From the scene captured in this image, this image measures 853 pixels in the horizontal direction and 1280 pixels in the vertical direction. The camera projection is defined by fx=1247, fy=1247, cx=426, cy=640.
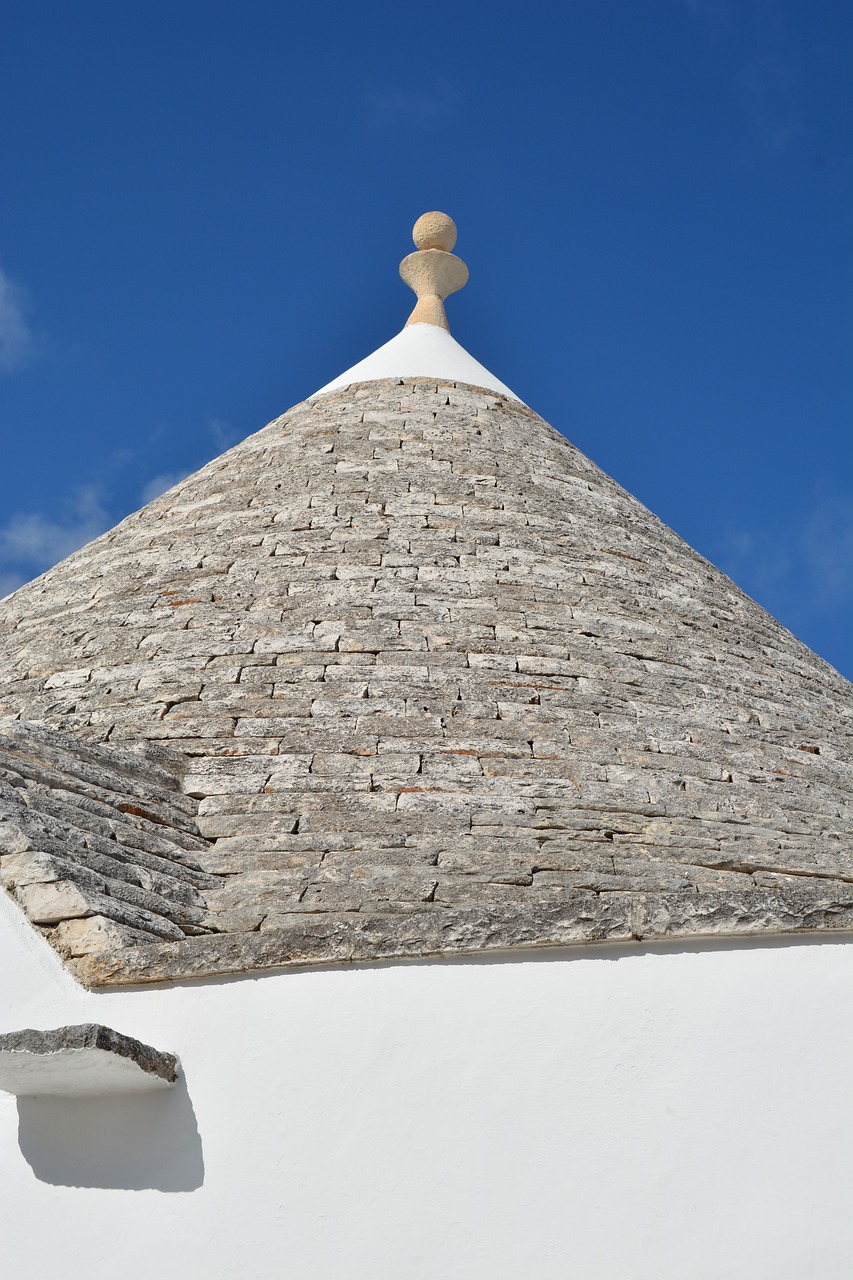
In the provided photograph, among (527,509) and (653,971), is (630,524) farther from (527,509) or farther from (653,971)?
(653,971)

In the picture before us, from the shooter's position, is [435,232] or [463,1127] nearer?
[463,1127]

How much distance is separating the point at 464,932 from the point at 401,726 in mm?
1337

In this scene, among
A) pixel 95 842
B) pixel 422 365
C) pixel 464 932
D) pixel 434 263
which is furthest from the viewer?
pixel 434 263

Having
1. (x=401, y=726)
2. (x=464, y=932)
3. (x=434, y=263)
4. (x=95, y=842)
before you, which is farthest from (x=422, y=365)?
(x=464, y=932)

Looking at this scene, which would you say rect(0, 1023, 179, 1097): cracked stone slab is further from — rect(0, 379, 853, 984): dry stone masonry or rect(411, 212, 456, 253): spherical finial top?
rect(411, 212, 456, 253): spherical finial top

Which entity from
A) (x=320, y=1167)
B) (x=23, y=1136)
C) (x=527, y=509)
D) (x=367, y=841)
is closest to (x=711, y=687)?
(x=527, y=509)

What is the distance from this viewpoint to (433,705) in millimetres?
4879

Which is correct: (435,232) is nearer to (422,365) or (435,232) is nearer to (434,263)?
(434,263)

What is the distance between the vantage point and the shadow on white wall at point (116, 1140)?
127 inches

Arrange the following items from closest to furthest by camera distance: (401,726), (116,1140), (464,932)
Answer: (116,1140)
(464,932)
(401,726)

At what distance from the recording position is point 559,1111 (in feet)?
10.8

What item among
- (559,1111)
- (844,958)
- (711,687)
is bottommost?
(559,1111)

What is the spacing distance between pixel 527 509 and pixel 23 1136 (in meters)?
4.12

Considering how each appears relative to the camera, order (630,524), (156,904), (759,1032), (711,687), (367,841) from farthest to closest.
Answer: (630,524)
(711,687)
(367,841)
(156,904)
(759,1032)
